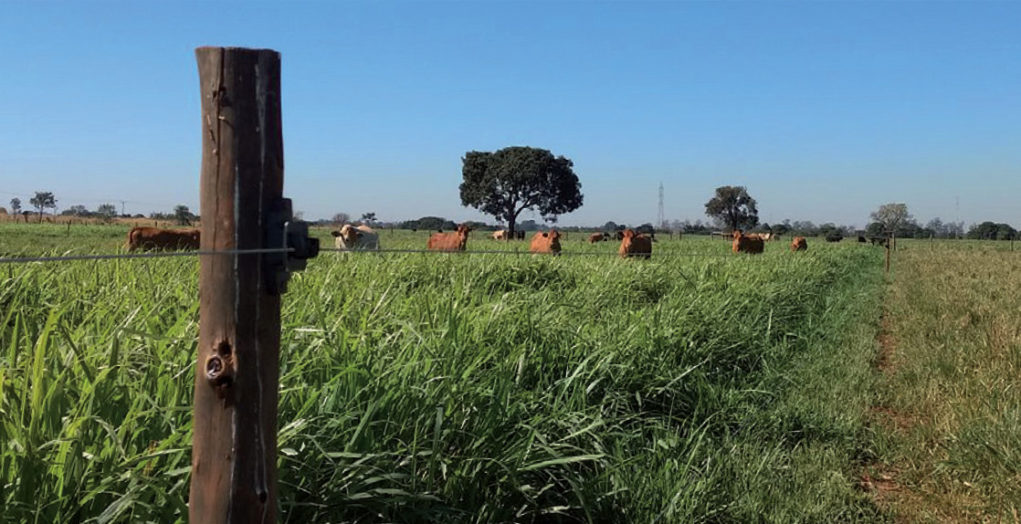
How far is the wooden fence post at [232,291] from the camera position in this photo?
1574 millimetres

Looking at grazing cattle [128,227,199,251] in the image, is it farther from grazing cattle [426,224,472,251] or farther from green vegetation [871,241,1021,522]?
green vegetation [871,241,1021,522]

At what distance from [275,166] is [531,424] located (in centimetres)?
184

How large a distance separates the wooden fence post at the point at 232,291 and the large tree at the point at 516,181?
57.2 meters

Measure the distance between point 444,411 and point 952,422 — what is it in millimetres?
3425

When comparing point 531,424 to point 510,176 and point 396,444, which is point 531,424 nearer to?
point 396,444

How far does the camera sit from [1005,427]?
3.72m

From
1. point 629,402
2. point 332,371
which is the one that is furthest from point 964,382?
point 332,371

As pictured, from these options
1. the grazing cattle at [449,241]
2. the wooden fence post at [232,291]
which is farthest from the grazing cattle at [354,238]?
the wooden fence post at [232,291]

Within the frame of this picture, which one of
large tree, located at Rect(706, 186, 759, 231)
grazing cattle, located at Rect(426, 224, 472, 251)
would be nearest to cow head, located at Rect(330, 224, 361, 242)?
grazing cattle, located at Rect(426, 224, 472, 251)

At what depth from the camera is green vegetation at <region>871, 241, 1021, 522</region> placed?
10.5 ft

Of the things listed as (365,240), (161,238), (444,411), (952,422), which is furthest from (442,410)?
(365,240)

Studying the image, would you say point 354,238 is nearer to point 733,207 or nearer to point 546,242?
point 546,242

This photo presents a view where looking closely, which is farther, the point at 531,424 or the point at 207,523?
the point at 531,424

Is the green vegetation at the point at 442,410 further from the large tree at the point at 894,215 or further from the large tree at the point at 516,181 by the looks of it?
the large tree at the point at 894,215
